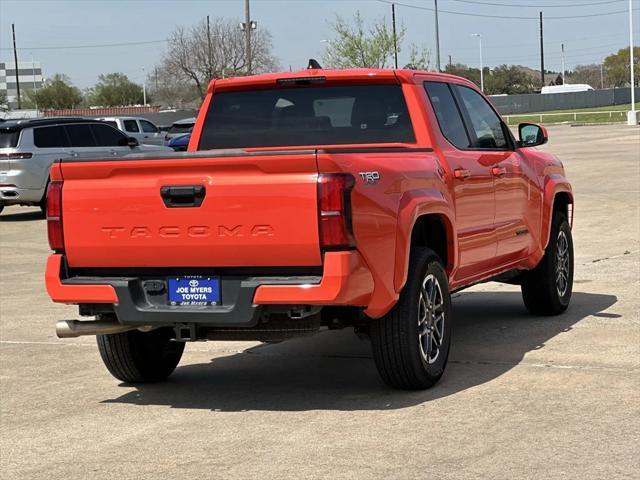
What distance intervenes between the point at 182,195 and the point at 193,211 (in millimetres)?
107

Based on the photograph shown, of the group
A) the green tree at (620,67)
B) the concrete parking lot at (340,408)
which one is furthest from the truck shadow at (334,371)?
the green tree at (620,67)

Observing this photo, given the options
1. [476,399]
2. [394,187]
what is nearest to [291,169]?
[394,187]

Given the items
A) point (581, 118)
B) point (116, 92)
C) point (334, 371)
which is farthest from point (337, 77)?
point (116, 92)

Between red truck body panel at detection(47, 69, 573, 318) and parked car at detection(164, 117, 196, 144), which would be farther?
parked car at detection(164, 117, 196, 144)

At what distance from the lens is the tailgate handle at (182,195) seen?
6.73 m

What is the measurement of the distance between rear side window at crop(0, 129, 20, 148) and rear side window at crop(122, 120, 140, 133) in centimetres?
1304

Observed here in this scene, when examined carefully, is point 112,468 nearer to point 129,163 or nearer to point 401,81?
point 129,163

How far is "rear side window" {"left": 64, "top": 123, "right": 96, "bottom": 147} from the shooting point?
24.8 metres

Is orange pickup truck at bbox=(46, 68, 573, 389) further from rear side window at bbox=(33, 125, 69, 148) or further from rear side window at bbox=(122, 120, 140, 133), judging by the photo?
rear side window at bbox=(122, 120, 140, 133)

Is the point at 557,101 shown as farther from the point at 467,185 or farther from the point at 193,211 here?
the point at 193,211

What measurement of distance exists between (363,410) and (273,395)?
2.53 ft

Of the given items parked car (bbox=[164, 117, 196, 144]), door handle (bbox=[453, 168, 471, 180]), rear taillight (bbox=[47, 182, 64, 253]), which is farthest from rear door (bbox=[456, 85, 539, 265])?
parked car (bbox=[164, 117, 196, 144])

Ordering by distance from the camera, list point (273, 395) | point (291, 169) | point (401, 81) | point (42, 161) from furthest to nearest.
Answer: point (42, 161), point (401, 81), point (273, 395), point (291, 169)

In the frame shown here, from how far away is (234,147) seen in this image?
8562 millimetres
